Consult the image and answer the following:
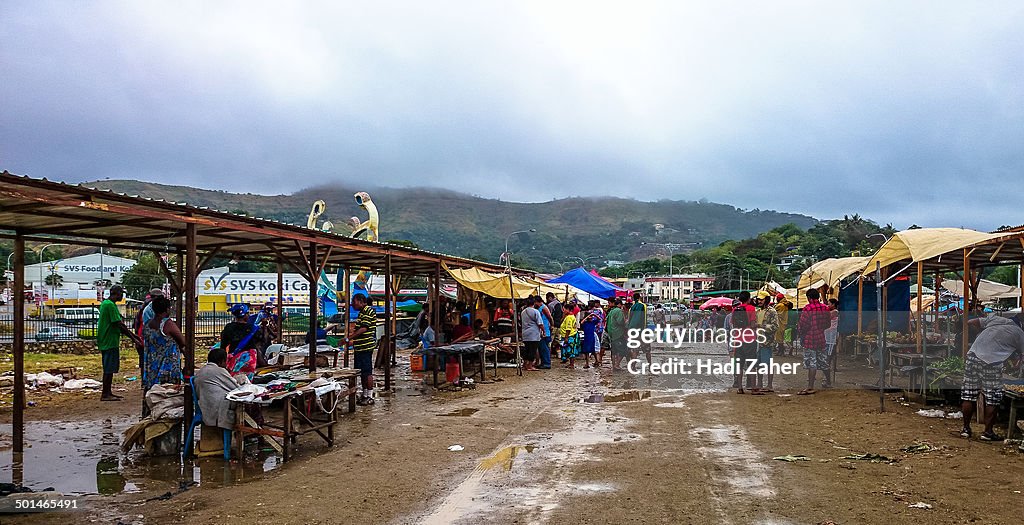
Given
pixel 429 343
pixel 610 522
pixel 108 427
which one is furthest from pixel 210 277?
pixel 610 522

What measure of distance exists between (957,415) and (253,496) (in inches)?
367

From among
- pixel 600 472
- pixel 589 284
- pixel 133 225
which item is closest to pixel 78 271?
pixel 589 284

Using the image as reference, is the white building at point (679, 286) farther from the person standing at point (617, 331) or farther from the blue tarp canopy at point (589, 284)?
the person standing at point (617, 331)

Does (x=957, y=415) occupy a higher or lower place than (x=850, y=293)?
lower

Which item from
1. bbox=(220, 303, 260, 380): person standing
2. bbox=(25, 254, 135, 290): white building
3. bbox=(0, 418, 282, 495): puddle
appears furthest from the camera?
bbox=(25, 254, 135, 290): white building

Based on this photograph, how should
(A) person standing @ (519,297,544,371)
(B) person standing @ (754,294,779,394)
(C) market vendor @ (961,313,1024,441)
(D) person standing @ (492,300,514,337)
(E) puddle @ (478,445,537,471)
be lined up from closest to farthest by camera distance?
(E) puddle @ (478,445,537,471)
(C) market vendor @ (961,313,1024,441)
(B) person standing @ (754,294,779,394)
(A) person standing @ (519,297,544,371)
(D) person standing @ (492,300,514,337)

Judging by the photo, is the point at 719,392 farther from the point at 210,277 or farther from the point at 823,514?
the point at 210,277

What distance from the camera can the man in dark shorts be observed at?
12.0 m

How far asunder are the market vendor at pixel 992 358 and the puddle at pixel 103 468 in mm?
8101

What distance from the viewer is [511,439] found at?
9.15 m

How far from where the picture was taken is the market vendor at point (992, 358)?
27.4 feet

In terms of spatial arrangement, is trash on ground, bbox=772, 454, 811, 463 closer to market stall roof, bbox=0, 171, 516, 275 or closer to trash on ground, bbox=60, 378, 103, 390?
market stall roof, bbox=0, 171, 516, 275

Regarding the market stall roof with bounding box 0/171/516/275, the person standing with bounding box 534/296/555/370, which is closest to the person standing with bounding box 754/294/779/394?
the person standing with bounding box 534/296/555/370

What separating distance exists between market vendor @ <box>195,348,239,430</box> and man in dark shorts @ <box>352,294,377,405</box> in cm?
419
